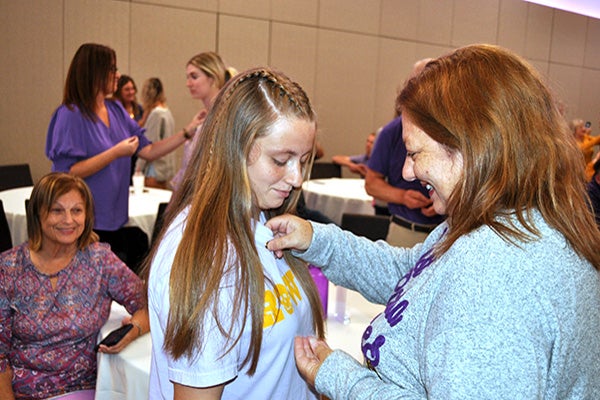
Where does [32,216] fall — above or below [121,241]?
above

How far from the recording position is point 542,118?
2.95ft

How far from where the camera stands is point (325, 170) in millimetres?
6820

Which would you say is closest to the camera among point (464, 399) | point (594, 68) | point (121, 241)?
point (464, 399)

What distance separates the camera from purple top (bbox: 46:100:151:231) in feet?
9.71

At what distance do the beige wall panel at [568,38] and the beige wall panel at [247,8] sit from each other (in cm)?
585

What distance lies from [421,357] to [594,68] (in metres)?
11.9

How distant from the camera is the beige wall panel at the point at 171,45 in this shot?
20.5 ft

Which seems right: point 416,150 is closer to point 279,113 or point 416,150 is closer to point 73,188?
point 279,113

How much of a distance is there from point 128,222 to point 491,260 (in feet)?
9.88

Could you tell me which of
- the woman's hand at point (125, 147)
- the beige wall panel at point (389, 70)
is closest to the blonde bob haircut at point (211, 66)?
the woman's hand at point (125, 147)

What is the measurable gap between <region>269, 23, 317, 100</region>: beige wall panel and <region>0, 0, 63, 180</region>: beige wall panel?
2.64 meters

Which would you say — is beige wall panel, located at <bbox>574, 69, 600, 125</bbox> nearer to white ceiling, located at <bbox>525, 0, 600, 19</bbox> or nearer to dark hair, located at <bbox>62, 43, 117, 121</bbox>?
white ceiling, located at <bbox>525, 0, 600, 19</bbox>

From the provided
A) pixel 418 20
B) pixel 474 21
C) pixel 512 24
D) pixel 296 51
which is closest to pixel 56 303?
pixel 296 51

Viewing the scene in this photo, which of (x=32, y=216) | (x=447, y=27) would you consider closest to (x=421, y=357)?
(x=32, y=216)
